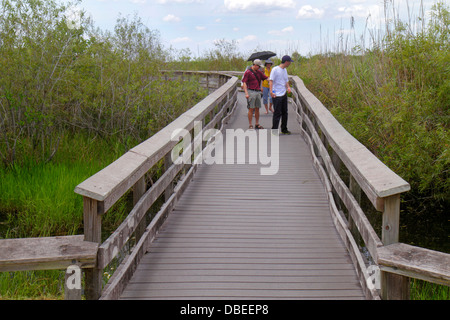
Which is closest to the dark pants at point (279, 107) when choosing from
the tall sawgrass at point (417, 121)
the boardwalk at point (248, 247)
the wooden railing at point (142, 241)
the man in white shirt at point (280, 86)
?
the man in white shirt at point (280, 86)

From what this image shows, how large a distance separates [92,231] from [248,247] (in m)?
1.92

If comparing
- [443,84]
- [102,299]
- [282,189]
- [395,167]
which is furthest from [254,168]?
[102,299]

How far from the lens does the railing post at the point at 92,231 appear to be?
134 inches

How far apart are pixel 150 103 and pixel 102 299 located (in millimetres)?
8833

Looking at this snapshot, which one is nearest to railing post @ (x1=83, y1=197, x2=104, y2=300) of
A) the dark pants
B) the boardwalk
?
the boardwalk

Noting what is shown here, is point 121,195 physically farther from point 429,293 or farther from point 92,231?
point 429,293

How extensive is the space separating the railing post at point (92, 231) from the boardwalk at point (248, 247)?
1.72 feet

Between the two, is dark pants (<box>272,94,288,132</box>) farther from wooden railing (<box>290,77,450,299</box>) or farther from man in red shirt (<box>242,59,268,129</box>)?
wooden railing (<box>290,77,450,299</box>)

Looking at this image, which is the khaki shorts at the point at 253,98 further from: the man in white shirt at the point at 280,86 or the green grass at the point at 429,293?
the green grass at the point at 429,293

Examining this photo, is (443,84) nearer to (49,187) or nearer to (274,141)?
(274,141)
